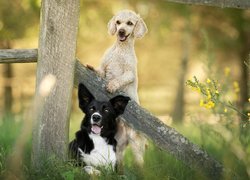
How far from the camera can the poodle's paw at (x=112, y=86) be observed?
460 cm

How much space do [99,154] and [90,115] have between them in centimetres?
35

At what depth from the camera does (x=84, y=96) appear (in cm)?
Result: 473

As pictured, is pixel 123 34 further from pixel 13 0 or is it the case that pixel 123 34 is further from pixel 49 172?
pixel 13 0

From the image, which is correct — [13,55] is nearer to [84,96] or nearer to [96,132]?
[84,96]

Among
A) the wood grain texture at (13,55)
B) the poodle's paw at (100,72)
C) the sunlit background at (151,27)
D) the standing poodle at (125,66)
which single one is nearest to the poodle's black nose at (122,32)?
the standing poodle at (125,66)

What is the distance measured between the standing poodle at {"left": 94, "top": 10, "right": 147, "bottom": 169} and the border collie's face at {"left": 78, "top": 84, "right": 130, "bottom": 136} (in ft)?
0.63

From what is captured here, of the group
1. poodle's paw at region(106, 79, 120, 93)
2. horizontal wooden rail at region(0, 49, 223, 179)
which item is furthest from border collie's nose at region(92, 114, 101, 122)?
horizontal wooden rail at region(0, 49, 223, 179)

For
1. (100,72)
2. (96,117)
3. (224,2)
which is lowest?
(96,117)

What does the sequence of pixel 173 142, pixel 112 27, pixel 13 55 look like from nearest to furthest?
pixel 13 55, pixel 173 142, pixel 112 27

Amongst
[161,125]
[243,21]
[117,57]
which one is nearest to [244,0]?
[161,125]

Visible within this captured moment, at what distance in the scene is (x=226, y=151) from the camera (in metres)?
2.24

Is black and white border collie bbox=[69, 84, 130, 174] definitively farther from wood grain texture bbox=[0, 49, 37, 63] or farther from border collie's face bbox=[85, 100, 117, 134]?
wood grain texture bbox=[0, 49, 37, 63]

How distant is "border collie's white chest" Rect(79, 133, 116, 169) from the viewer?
476 cm

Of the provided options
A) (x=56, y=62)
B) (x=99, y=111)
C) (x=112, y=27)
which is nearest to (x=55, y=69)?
(x=56, y=62)
